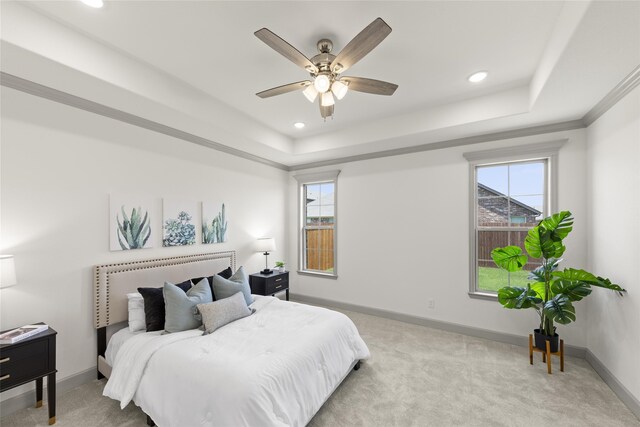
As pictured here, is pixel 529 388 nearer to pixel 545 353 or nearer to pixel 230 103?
pixel 545 353

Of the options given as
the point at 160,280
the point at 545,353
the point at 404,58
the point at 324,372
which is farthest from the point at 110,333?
the point at 545,353

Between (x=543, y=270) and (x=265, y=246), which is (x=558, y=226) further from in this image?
(x=265, y=246)

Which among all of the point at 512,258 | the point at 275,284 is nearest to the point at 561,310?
the point at 512,258

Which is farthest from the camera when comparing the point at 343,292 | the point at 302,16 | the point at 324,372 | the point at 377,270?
the point at 343,292

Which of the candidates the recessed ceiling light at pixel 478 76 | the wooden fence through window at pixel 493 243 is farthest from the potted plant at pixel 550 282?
the recessed ceiling light at pixel 478 76

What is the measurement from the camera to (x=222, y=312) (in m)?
2.59

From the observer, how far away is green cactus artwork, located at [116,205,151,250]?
2.88 m

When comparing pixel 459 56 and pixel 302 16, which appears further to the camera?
pixel 459 56

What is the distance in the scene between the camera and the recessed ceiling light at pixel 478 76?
2.66 meters

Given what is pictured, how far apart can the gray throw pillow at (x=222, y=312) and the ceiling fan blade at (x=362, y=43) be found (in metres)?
2.34

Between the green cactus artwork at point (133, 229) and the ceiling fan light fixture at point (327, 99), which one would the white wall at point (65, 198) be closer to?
the green cactus artwork at point (133, 229)

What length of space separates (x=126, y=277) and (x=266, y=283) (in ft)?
6.27

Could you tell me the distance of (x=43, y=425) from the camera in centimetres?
203

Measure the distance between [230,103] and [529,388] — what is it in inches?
169
